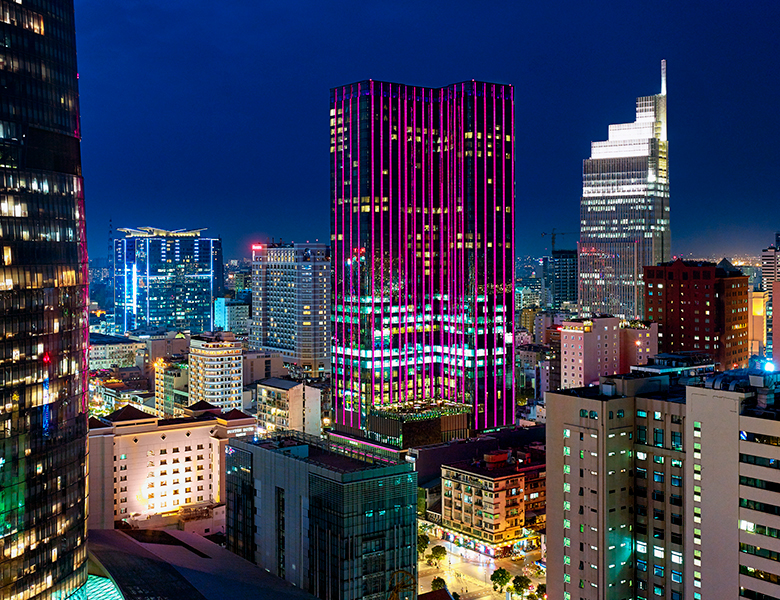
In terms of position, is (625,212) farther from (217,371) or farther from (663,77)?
(217,371)

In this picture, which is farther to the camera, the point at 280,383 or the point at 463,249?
the point at 280,383

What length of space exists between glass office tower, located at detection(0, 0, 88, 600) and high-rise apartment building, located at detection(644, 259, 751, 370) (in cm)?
10340

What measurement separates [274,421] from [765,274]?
113 m

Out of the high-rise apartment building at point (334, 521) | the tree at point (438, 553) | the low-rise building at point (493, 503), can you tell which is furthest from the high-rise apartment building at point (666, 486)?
the low-rise building at point (493, 503)

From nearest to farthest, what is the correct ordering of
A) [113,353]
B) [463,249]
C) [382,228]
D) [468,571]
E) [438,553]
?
1. [438,553]
2. [468,571]
3. [382,228]
4. [463,249]
5. [113,353]

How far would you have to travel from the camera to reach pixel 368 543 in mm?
56250

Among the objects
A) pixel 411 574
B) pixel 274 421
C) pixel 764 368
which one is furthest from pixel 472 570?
pixel 274 421

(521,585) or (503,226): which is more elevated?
(503,226)

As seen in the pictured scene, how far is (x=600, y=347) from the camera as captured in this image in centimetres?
12644

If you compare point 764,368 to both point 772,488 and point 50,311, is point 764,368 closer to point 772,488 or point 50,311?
point 772,488

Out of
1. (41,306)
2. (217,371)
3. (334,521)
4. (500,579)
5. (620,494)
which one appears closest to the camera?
(41,306)

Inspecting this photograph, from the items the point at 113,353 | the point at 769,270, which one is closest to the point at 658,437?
the point at 769,270

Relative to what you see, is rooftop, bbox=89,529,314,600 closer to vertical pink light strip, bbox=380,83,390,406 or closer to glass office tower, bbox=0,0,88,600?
glass office tower, bbox=0,0,88,600

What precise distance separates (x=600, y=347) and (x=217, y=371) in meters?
54.1
